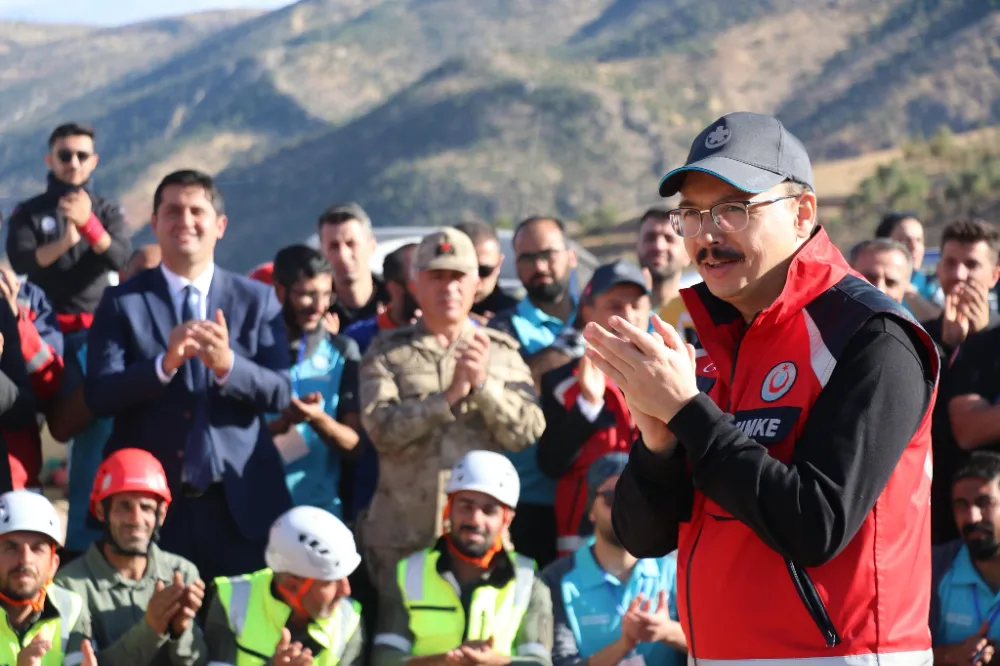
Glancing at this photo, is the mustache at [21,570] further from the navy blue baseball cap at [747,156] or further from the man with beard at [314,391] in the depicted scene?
the navy blue baseball cap at [747,156]

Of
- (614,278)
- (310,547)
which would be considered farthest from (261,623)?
(614,278)

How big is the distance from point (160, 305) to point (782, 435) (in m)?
3.72

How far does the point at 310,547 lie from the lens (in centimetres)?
564

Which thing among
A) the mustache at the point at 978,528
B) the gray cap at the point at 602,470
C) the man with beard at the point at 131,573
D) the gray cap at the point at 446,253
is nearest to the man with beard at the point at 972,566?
the mustache at the point at 978,528

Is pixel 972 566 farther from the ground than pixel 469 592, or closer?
closer

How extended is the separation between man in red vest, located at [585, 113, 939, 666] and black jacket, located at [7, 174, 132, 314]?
521 centimetres

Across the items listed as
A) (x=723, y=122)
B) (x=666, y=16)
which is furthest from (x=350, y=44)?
(x=723, y=122)

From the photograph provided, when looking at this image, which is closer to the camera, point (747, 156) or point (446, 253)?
point (747, 156)

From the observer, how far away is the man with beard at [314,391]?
656 centimetres

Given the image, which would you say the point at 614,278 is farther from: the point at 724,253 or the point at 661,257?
the point at 724,253

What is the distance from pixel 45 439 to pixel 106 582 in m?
4.40

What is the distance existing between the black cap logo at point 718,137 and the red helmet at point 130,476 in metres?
3.42

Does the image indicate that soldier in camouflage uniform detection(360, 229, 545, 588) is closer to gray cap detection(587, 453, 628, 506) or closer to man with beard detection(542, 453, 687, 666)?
gray cap detection(587, 453, 628, 506)

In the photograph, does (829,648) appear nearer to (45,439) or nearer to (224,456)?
(224,456)
